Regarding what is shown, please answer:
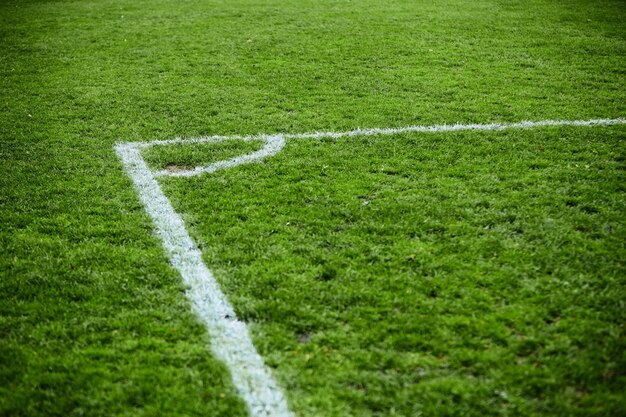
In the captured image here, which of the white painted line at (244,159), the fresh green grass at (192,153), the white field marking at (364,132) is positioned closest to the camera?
the white painted line at (244,159)

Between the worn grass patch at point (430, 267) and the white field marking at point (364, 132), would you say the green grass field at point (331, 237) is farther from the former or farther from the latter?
the white field marking at point (364, 132)

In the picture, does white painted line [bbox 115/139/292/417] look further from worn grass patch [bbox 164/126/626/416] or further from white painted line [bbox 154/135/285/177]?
white painted line [bbox 154/135/285/177]

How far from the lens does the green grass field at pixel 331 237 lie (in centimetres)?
→ 287

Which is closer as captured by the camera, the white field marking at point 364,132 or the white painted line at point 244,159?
the white painted line at point 244,159

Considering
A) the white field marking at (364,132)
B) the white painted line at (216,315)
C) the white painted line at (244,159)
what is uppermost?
the white field marking at (364,132)

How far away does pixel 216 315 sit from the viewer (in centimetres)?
337

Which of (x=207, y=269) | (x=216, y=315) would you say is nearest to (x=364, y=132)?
(x=207, y=269)

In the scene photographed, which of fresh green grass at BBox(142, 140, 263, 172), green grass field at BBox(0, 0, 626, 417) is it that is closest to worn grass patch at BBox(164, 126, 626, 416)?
green grass field at BBox(0, 0, 626, 417)

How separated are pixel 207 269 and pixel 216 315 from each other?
0.50 meters

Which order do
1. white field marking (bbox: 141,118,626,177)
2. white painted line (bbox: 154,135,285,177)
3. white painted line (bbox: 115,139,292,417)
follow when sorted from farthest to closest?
white field marking (bbox: 141,118,626,177) → white painted line (bbox: 154,135,285,177) → white painted line (bbox: 115,139,292,417)

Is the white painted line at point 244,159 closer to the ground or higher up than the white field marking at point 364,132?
closer to the ground

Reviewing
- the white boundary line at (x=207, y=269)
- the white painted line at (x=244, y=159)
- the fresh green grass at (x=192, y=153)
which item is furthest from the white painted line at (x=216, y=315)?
the fresh green grass at (x=192, y=153)

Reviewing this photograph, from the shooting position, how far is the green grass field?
2.87 meters

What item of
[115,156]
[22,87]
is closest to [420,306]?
[115,156]
